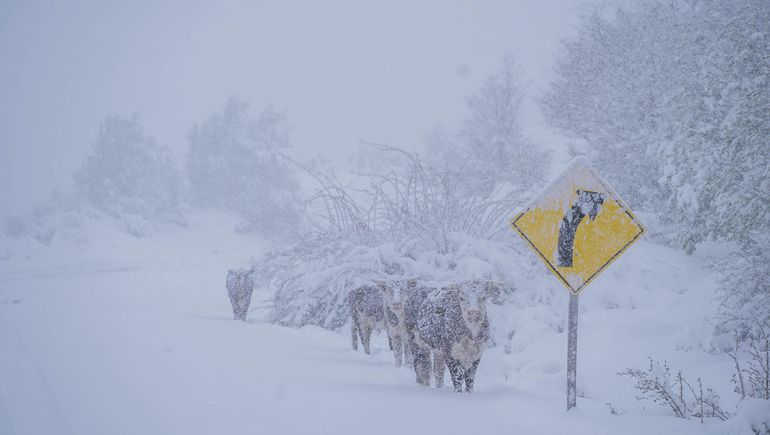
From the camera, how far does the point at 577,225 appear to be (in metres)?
3.35

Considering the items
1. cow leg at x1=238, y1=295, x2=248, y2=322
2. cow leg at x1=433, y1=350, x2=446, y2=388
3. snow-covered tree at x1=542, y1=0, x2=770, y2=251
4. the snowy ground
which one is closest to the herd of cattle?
cow leg at x1=433, y1=350, x2=446, y2=388

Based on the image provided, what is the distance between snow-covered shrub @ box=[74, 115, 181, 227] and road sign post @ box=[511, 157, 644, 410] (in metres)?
33.9

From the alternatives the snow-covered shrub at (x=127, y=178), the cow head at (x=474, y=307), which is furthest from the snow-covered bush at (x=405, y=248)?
the snow-covered shrub at (x=127, y=178)

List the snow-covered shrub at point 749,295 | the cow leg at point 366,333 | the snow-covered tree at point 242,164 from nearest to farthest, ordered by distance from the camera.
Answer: the snow-covered shrub at point 749,295
the cow leg at point 366,333
the snow-covered tree at point 242,164

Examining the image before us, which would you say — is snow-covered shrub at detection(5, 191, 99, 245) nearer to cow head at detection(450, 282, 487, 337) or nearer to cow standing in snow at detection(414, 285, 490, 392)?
cow standing in snow at detection(414, 285, 490, 392)

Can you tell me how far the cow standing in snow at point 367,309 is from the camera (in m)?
5.68

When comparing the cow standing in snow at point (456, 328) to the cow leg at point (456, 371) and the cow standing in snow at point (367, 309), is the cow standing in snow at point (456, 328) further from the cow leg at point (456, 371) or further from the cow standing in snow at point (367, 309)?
the cow standing in snow at point (367, 309)

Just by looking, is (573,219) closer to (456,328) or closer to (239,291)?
(456,328)

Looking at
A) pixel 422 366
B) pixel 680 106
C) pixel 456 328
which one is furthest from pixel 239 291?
pixel 680 106

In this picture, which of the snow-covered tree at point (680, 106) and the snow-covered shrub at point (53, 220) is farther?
the snow-covered shrub at point (53, 220)

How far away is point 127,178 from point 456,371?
3677cm

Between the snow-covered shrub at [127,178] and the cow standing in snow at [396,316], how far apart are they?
105 ft

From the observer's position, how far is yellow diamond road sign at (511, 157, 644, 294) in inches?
130

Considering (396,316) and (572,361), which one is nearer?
(572,361)
